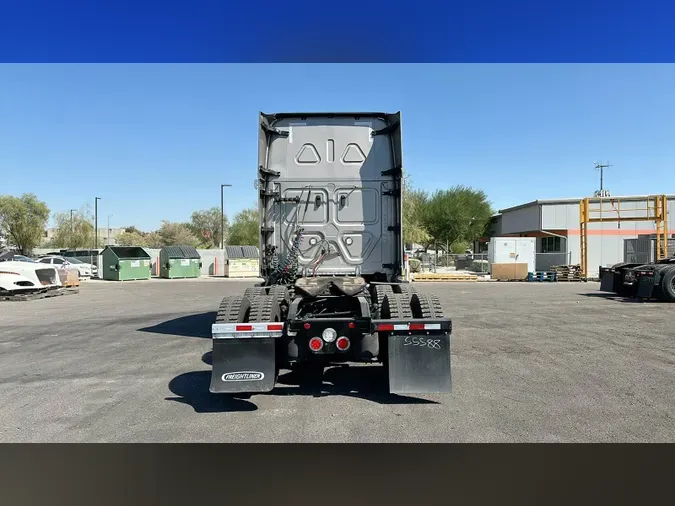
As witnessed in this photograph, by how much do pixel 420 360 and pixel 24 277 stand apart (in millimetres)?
18721

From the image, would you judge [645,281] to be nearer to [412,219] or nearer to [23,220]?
[412,219]

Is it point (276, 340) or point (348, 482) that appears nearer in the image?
point (348, 482)

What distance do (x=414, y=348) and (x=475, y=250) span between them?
2335 inches

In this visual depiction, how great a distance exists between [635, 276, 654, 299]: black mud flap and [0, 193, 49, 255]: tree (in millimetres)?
51537

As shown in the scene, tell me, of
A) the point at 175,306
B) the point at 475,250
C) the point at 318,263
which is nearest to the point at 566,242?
the point at 475,250

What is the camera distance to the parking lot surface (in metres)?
4.70

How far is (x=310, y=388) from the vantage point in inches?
245

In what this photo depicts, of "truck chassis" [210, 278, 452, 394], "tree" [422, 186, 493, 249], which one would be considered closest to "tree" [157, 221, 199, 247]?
"tree" [422, 186, 493, 249]

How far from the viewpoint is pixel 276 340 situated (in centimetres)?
572

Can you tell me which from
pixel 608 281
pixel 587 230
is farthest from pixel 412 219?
pixel 608 281

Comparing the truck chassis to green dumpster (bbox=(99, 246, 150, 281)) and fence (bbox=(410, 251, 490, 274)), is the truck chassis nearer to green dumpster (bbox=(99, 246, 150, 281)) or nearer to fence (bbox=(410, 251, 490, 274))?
green dumpster (bbox=(99, 246, 150, 281))

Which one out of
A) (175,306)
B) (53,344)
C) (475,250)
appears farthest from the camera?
(475,250)

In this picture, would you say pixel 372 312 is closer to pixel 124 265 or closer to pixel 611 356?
pixel 611 356

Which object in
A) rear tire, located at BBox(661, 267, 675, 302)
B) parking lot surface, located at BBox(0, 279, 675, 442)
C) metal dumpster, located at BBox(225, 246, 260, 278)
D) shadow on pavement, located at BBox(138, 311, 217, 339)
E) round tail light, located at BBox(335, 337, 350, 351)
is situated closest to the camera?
parking lot surface, located at BBox(0, 279, 675, 442)
